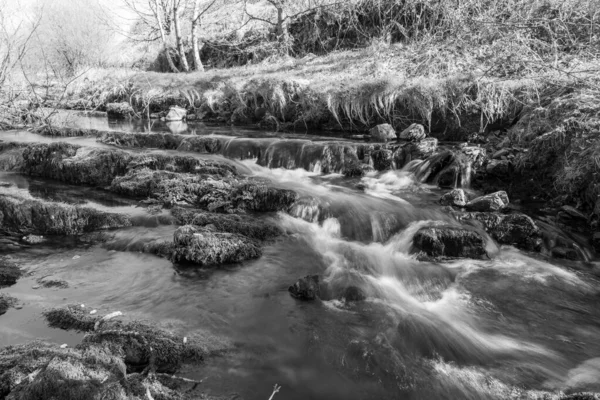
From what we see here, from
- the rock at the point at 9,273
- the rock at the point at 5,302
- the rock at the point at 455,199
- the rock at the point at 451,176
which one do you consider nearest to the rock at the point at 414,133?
the rock at the point at 451,176

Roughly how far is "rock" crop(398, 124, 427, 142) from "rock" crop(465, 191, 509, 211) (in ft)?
11.5

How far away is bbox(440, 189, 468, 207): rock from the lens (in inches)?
281

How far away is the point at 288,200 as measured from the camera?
23.2 feet

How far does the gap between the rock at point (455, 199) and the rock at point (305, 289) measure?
3696 mm

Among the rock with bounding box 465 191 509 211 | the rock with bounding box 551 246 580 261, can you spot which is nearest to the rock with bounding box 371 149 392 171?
the rock with bounding box 465 191 509 211

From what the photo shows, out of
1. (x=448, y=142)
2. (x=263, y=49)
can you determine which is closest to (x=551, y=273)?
(x=448, y=142)

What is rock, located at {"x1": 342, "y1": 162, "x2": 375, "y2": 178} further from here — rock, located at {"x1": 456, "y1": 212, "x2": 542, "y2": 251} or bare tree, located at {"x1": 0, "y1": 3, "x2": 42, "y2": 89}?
bare tree, located at {"x1": 0, "y1": 3, "x2": 42, "y2": 89}

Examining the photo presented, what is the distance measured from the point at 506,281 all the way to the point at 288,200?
11.9 feet

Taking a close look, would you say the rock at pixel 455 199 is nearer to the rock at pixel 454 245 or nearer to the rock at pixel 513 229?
the rock at pixel 513 229

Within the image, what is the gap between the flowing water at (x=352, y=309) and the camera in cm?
329

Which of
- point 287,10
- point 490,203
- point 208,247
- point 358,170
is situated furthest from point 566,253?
point 287,10

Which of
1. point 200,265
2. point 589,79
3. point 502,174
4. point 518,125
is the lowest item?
point 200,265

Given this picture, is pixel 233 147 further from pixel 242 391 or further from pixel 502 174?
pixel 242 391

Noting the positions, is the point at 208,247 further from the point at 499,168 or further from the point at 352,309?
the point at 499,168
